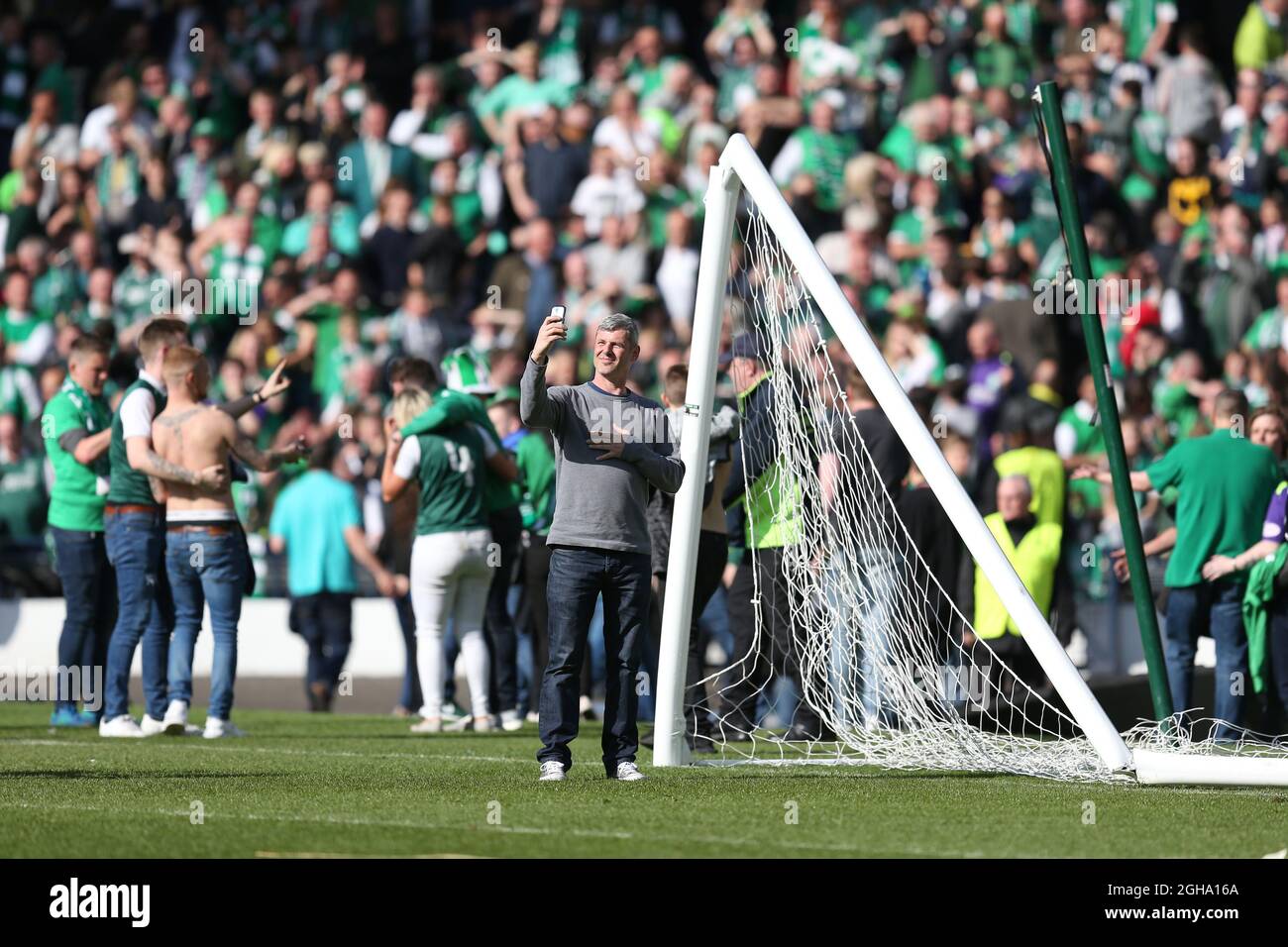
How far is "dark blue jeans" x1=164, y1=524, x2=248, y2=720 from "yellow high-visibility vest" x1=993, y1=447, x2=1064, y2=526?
15.8 feet

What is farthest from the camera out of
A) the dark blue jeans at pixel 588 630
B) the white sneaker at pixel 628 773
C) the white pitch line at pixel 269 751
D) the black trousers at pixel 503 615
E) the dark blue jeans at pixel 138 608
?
the black trousers at pixel 503 615

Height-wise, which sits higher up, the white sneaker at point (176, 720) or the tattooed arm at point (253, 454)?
the tattooed arm at point (253, 454)

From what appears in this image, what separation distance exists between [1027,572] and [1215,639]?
119 centimetres

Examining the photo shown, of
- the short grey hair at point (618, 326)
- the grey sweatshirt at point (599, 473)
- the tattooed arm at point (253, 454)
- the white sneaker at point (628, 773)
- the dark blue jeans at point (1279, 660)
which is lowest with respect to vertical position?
the white sneaker at point (628, 773)

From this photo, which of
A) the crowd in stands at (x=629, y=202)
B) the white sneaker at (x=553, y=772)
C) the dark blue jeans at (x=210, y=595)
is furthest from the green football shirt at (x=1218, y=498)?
the dark blue jeans at (x=210, y=595)

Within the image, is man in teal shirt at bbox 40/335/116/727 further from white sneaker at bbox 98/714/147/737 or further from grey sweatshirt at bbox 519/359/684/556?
grey sweatshirt at bbox 519/359/684/556

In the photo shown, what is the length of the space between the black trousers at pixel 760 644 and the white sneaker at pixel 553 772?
2.11 m

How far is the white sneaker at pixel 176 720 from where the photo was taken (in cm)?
1222

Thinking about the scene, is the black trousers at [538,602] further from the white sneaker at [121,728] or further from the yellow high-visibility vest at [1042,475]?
the yellow high-visibility vest at [1042,475]

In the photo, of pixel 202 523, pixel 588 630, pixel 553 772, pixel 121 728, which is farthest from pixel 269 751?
pixel 588 630

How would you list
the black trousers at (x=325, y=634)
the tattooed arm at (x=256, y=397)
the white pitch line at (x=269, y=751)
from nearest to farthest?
1. the white pitch line at (x=269, y=751)
2. the tattooed arm at (x=256, y=397)
3. the black trousers at (x=325, y=634)

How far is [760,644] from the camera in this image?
1151 cm

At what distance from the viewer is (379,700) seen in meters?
16.5
